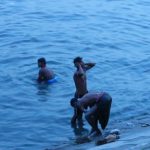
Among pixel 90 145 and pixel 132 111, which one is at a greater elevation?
pixel 132 111

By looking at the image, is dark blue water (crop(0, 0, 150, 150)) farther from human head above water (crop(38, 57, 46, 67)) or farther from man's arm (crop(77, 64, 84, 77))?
man's arm (crop(77, 64, 84, 77))

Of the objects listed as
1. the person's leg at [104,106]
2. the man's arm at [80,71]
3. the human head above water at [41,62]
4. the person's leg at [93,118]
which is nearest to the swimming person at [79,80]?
the man's arm at [80,71]

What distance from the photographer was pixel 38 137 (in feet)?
48.9

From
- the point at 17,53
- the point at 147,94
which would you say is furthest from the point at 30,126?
the point at 17,53

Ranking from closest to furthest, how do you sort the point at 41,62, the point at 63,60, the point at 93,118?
the point at 93,118 < the point at 41,62 < the point at 63,60

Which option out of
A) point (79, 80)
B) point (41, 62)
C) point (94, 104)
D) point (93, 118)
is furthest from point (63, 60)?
point (94, 104)

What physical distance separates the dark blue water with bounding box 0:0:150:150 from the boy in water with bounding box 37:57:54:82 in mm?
329

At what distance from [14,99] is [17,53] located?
201 inches

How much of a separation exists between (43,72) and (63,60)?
150 inches

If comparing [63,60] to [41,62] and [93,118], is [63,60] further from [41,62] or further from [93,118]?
[93,118]

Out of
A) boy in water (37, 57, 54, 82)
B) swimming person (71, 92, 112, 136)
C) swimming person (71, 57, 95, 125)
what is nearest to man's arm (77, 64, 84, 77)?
swimming person (71, 57, 95, 125)

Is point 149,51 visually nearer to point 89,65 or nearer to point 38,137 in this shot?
point 89,65

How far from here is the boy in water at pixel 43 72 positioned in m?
17.6

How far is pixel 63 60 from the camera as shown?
21625mm
